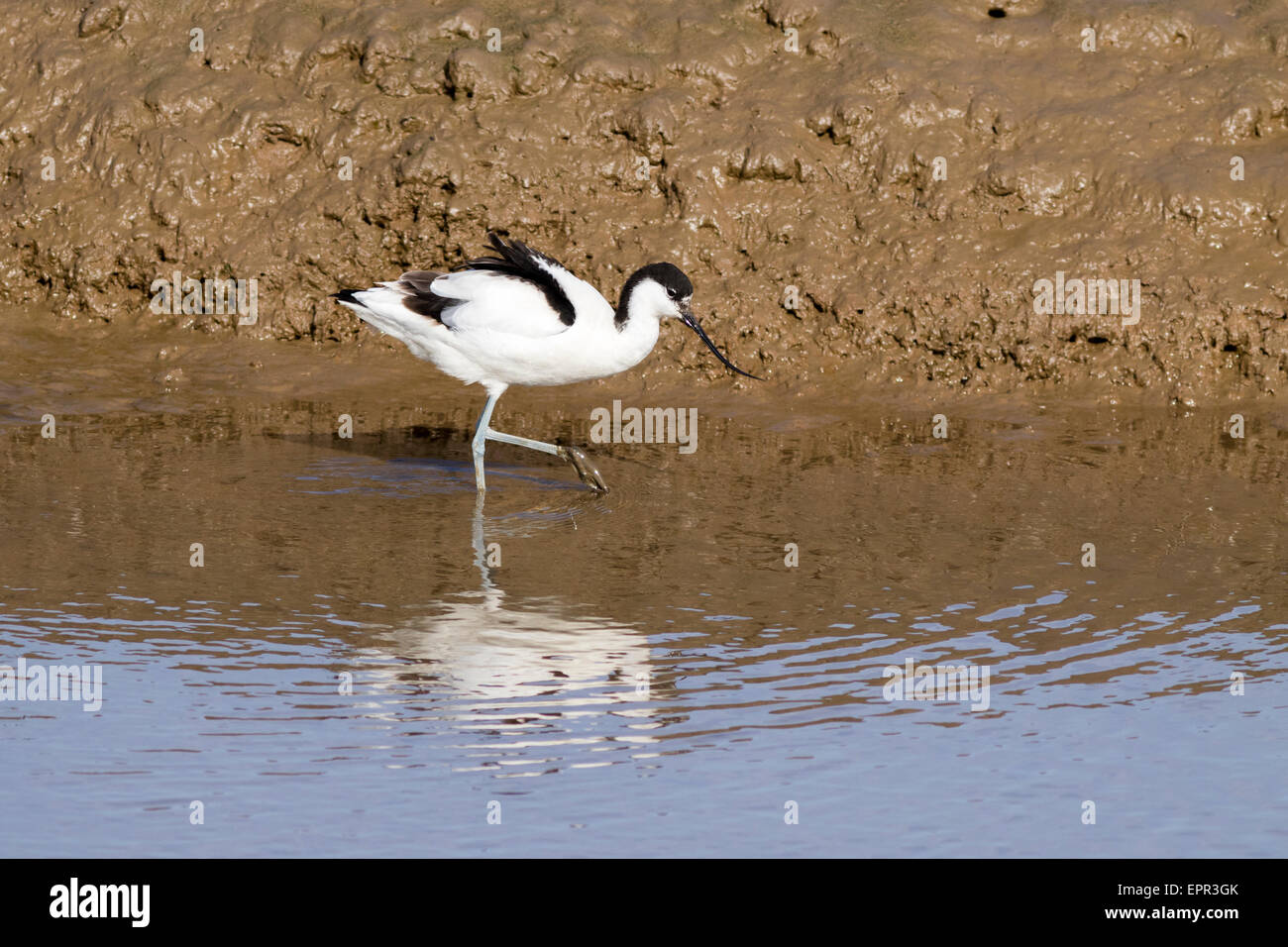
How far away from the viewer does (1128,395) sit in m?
10.0

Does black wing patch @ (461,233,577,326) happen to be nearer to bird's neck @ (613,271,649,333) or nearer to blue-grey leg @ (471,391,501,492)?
bird's neck @ (613,271,649,333)

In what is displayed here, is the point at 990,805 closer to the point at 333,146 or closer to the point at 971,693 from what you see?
the point at 971,693

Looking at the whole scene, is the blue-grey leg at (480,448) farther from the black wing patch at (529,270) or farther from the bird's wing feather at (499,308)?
the black wing patch at (529,270)

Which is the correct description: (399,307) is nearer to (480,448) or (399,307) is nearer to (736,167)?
(480,448)

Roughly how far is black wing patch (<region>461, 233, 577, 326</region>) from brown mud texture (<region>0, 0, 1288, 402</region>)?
7.18ft

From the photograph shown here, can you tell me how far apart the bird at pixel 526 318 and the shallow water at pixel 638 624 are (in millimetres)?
572

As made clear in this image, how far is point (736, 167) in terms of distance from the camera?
10.7 meters

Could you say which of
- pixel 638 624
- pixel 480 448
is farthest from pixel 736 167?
pixel 638 624

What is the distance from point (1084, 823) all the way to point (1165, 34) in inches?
302

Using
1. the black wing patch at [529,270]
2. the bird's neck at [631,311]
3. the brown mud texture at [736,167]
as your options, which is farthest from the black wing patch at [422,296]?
the brown mud texture at [736,167]

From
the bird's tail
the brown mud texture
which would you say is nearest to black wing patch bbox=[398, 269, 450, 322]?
the bird's tail

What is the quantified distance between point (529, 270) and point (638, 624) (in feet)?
8.26

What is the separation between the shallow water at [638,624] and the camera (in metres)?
4.61
